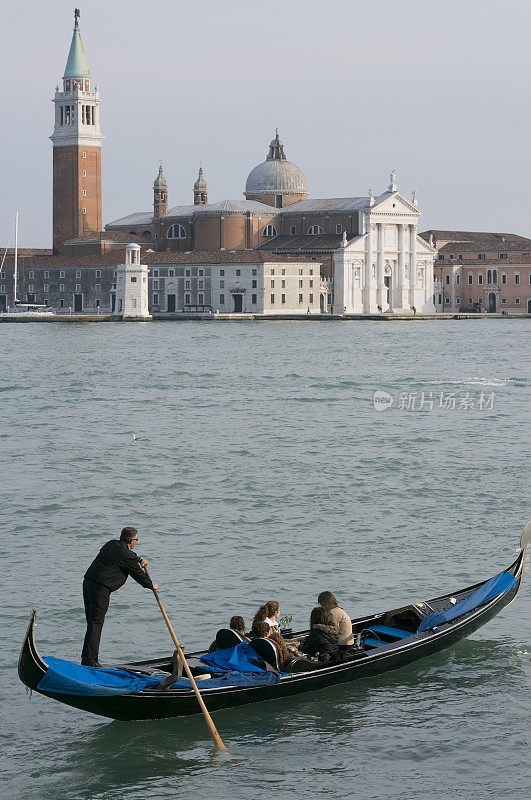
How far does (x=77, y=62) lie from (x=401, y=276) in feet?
72.2

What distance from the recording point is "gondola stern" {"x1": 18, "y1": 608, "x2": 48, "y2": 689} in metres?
6.55

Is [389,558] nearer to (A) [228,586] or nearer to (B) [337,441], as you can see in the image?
(A) [228,586]

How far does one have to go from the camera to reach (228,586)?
10320 mm

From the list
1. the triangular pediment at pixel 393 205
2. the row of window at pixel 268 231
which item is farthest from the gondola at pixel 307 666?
the row of window at pixel 268 231

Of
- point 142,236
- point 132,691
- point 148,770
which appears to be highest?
point 142,236

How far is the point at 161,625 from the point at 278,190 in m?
70.5

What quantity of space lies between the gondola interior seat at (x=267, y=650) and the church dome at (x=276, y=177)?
7238 cm

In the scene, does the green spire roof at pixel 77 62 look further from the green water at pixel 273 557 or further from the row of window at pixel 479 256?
the green water at pixel 273 557

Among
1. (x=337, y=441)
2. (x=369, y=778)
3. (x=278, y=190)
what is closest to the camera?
(x=369, y=778)

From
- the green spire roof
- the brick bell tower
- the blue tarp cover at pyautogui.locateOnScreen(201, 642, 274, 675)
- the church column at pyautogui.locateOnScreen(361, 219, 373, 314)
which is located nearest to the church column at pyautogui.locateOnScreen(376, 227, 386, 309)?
the church column at pyautogui.locateOnScreen(361, 219, 373, 314)

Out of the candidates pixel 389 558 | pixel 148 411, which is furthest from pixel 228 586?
pixel 148 411

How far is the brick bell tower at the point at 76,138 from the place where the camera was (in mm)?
72438

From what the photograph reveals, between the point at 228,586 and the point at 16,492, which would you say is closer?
the point at 228,586

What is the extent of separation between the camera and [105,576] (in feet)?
23.7
